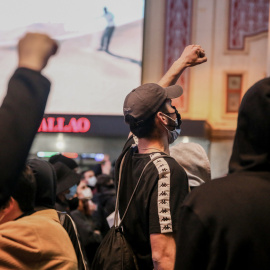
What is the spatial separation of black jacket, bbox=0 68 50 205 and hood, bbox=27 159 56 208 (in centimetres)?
137

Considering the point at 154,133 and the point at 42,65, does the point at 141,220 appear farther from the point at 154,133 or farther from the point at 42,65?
the point at 42,65

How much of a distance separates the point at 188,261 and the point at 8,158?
600 mm

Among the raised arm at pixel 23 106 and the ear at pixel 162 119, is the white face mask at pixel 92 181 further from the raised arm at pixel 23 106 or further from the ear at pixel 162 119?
the raised arm at pixel 23 106

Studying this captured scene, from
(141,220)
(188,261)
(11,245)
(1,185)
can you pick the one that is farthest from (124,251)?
(1,185)

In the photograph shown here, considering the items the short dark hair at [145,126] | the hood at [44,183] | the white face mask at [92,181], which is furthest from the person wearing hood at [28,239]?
the white face mask at [92,181]

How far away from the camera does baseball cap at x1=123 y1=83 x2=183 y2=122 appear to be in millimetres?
2680

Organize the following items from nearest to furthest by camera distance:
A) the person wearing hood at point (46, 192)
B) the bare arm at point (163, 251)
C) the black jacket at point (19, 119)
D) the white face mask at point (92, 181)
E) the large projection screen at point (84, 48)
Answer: the black jacket at point (19, 119), the bare arm at point (163, 251), the person wearing hood at point (46, 192), the white face mask at point (92, 181), the large projection screen at point (84, 48)

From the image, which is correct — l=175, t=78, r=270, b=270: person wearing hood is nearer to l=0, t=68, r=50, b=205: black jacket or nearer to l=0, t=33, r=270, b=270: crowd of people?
l=0, t=33, r=270, b=270: crowd of people

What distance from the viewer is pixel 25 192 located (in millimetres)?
2135

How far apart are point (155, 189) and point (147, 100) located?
47 cm

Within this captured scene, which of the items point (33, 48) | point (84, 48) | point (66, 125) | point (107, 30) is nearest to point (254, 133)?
point (33, 48)

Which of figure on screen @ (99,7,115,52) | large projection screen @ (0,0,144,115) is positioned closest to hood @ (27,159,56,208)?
large projection screen @ (0,0,144,115)

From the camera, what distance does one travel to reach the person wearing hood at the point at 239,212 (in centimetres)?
148

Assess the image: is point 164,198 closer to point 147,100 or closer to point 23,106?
point 147,100
